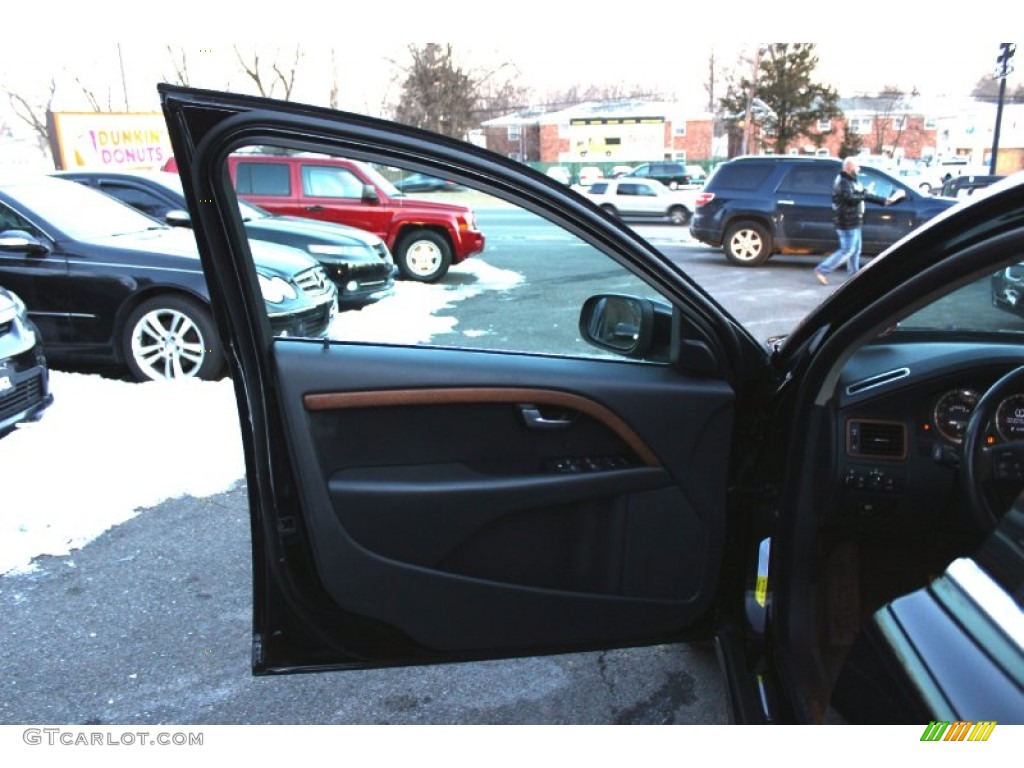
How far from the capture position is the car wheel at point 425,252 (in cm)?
1019

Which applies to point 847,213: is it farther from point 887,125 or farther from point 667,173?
point 887,125

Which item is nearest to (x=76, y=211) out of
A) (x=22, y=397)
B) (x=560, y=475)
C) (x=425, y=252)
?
(x=22, y=397)

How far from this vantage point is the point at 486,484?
2.01 meters

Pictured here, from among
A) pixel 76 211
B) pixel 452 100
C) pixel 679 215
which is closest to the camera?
pixel 76 211

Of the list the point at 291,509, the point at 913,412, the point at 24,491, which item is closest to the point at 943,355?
the point at 913,412

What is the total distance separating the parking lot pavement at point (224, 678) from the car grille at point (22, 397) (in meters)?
1.57

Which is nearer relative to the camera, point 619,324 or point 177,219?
point 619,324

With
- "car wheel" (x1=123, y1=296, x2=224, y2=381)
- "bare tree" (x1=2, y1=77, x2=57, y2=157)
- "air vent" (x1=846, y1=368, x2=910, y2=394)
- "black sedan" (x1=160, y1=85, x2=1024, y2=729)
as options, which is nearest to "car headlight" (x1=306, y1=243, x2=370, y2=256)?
"car wheel" (x1=123, y1=296, x2=224, y2=381)

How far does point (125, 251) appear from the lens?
5.87 m

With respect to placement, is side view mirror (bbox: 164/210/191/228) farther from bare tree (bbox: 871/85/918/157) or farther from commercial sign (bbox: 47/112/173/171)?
bare tree (bbox: 871/85/918/157)

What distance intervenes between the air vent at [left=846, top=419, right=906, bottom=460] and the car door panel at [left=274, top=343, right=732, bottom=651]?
604 millimetres

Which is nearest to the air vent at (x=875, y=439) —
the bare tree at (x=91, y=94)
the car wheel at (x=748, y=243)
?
the bare tree at (x=91, y=94)

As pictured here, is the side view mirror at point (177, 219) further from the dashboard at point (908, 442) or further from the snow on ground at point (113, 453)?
the dashboard at point (908, 442)

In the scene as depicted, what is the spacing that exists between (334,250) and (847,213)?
7.48 meters
